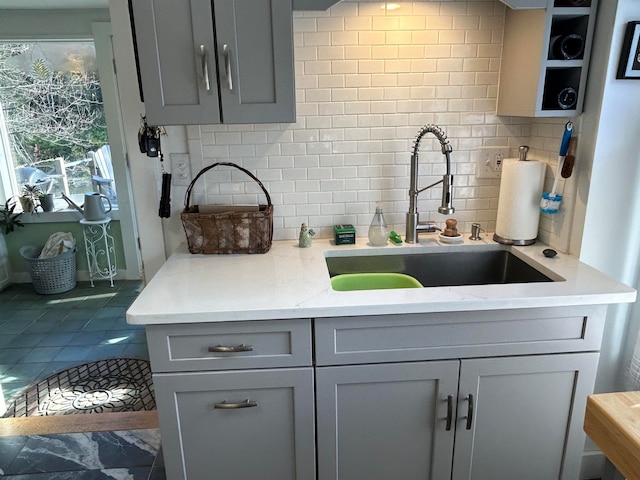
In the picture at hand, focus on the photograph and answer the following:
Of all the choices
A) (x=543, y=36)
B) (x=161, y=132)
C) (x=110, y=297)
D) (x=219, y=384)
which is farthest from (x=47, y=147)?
(x=543, y=36)

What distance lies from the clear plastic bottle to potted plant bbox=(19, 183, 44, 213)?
3726 mm

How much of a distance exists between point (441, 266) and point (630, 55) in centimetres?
100

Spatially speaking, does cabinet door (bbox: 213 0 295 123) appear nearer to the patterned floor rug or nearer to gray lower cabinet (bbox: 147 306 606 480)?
gray lower cabinet (bbox: 147 306 606 480)

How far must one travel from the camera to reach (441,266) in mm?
1953

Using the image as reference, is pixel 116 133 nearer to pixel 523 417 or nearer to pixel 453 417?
pixel 453 417

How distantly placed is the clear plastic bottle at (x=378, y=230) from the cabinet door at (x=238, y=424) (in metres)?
0.70

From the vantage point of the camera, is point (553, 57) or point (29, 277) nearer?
point (553, 57)

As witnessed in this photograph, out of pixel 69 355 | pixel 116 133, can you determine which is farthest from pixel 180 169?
pixel 116 133

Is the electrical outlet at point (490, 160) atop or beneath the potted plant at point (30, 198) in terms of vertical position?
atop

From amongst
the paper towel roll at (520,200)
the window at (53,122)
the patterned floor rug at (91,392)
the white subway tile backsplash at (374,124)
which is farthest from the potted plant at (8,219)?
the paper towel roll at (520,200)

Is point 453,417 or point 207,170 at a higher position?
point 207,170

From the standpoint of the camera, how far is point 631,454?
0.77m

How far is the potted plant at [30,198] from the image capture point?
4.20 meters

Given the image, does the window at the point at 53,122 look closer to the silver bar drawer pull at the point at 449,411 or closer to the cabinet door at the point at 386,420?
the cabinet door at the point at 386,420
